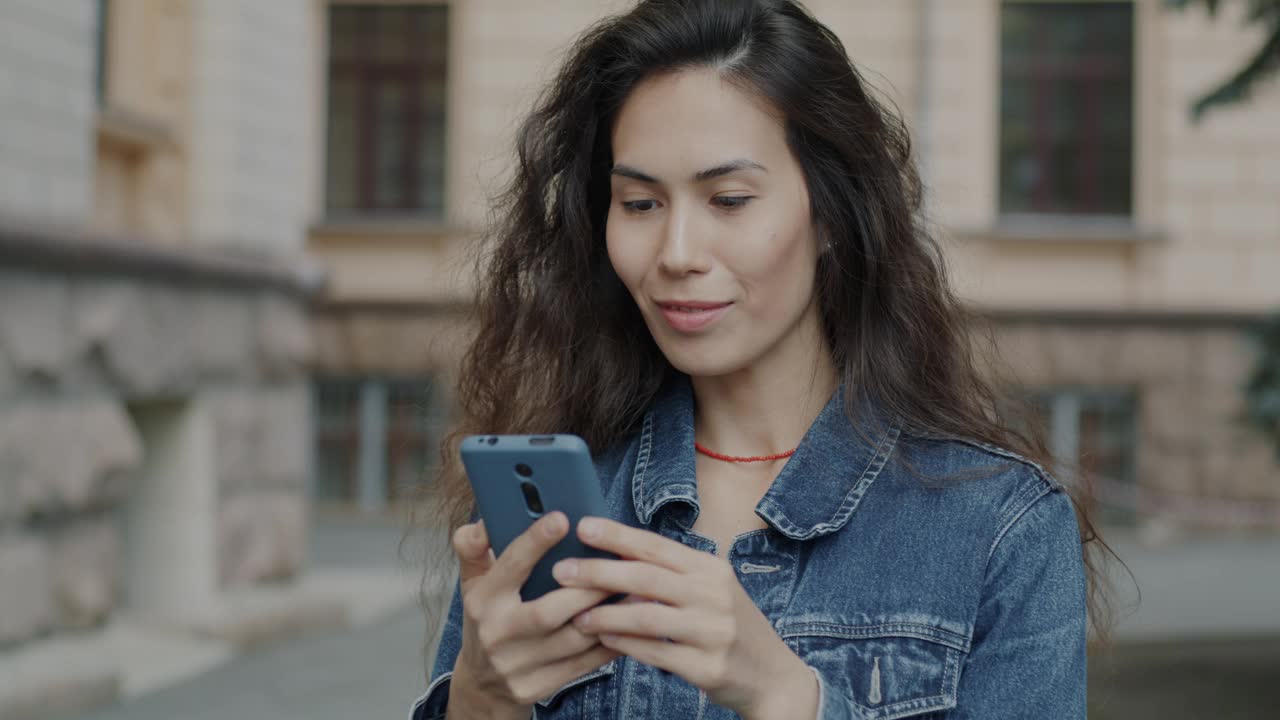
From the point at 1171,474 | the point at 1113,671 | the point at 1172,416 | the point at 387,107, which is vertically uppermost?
the point at 387,107

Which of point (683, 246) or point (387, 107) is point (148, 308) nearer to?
point (683, 246)

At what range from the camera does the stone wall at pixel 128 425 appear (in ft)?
19.5

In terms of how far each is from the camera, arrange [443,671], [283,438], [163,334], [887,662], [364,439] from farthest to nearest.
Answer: [364,439]
[283,438]
[163,334]
[443,671]
[887,662]

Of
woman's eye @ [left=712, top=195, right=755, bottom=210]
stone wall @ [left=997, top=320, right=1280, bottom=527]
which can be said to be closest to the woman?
woman's eye @ [left=712, top=195, right=755, bottom=210]

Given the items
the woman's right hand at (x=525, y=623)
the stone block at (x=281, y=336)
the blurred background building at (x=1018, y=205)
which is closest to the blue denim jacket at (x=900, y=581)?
the woman's right hand at (x=525, y=623)

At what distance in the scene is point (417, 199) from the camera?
14594 millimetres

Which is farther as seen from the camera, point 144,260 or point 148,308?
point 148,308

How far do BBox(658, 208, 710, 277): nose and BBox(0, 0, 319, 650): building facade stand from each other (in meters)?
4.47

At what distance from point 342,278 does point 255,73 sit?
6129 mm

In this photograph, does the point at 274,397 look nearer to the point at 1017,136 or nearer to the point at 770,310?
the point at 770,310

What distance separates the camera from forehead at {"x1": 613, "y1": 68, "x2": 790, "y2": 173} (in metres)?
2.01

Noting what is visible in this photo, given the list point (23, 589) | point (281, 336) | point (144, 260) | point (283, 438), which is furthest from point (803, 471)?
point (283, 438)

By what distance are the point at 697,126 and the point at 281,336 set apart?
21.9 ft

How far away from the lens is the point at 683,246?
2.00m
